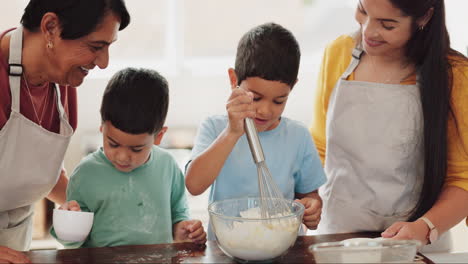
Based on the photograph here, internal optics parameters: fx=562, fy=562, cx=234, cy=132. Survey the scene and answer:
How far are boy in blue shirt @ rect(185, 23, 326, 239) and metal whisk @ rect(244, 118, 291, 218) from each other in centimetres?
5

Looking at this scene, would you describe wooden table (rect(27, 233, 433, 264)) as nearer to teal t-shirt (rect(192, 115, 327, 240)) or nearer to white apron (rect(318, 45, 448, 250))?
teal t-shirt (rect(192, 115, 327, 240))

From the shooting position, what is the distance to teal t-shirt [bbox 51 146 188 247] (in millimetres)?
1505

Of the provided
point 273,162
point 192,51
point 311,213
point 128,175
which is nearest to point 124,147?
point 128,175

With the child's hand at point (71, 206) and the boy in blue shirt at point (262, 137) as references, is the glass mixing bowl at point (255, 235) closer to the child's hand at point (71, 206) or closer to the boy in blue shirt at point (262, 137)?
the boy in blue shirt at point (262, 137)

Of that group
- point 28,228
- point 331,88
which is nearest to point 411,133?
point 331,88

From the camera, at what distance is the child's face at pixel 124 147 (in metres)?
1.51

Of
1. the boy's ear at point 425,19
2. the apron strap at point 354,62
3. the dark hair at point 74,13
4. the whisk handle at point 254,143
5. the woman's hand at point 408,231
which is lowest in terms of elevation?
the woman's hand at point 408,231

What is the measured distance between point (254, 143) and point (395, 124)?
62cm

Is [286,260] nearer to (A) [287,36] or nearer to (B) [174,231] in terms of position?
(B) [174,231]

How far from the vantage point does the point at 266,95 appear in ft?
4.83

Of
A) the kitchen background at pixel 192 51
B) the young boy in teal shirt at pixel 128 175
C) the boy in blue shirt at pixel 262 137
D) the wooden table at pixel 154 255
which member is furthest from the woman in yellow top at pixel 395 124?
the kitchen background at pixel 192 51

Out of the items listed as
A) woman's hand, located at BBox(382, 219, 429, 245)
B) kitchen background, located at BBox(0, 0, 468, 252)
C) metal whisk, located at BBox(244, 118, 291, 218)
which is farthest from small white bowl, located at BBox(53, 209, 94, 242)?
kitchen background, located at BBox(0, 0, 468, 252)

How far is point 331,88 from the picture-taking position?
5.94 ft

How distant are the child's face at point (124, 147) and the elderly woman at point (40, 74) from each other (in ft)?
0.58
